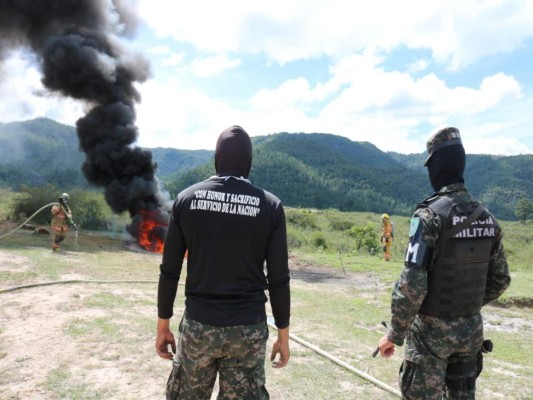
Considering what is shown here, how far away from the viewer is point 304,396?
12.6ft

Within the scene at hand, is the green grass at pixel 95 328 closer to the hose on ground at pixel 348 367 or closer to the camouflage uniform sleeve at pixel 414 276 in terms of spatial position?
the hose on ground at pixel 348 367

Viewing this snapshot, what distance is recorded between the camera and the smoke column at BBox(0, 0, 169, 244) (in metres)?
18.6

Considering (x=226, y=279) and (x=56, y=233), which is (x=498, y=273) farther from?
(x=56, y=233)

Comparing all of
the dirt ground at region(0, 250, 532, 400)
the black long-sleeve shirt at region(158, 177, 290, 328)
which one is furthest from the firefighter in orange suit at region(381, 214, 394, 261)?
the black long-sleeve shirt at region(158, 177, 290, 328)

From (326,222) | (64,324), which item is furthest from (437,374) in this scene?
(326,222)

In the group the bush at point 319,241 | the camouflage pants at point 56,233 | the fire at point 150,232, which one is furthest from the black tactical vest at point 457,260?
the bush at point 319,241

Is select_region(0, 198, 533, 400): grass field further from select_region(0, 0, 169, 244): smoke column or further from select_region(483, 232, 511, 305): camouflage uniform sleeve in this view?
select_region(0, 0, 169, 244): smoke column

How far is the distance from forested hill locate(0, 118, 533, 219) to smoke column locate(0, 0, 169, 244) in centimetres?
4620

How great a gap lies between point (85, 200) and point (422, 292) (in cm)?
2310

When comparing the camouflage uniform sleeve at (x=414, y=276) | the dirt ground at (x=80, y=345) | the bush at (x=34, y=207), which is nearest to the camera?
the camouflage uniform sleeve at (x=414, y=276)

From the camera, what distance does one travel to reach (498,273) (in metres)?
2.74

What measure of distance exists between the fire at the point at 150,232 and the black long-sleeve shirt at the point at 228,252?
1446cm

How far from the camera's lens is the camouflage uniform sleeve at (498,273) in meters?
2.71

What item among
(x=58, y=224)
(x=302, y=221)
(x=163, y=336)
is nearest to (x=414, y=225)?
(x=163, y=336)
